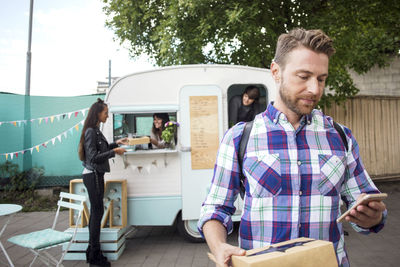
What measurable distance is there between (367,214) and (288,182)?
1.01 ft

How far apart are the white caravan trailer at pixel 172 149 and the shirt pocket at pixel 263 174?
353cm

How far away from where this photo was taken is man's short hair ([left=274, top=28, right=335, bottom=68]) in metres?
1.30

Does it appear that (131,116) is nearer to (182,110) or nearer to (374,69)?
(182,110)

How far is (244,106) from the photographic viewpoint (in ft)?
17.2

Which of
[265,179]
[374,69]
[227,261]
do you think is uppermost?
[374,69]

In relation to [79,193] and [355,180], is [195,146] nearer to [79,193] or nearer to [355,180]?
[79,193]

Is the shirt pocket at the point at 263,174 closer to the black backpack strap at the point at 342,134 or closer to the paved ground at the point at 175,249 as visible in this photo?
the black backpack strap at the point at 342,134

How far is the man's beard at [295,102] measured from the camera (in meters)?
1.32

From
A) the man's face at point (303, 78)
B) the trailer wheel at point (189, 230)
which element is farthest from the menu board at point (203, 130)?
the man's face at point (303, 78)

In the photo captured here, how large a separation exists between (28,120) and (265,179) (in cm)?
789

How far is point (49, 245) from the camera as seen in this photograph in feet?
11.5

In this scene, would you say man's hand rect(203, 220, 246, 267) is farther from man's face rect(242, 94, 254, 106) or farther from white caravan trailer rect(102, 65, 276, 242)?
man's face rect(242, 94, 254, 106)

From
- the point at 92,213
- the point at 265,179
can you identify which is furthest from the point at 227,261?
the point at 92,213

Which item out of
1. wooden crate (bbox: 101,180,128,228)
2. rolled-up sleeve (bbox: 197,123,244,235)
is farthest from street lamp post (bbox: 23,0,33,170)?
rolled-up sleeve (bbox: 197,123,244,235)
